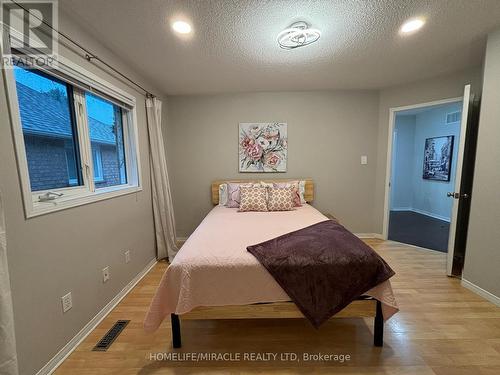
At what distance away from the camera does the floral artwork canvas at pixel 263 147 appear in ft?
10.9

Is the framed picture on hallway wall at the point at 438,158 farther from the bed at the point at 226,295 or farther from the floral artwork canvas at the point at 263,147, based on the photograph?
the bed at the point at 226,295

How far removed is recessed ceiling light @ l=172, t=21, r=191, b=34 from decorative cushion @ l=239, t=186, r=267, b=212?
183cm

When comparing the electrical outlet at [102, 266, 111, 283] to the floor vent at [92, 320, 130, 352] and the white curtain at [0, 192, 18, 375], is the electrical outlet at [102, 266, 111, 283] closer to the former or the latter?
the floor vent at [92, 320, 130, 352]

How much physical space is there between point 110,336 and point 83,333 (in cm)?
19

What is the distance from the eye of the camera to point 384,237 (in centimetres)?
342

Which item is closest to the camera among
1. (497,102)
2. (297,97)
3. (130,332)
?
(130,332)

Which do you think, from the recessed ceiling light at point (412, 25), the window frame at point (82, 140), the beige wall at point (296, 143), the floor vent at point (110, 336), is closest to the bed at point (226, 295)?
the floor vent at point (110, 336)

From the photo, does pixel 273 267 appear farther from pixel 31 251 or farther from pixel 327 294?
pixel 31 251

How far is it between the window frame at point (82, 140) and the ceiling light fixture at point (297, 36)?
160cm

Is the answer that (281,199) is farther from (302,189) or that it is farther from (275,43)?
(275,43)

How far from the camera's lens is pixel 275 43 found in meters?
1.93

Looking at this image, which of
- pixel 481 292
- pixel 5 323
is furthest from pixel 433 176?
pixel 5 323

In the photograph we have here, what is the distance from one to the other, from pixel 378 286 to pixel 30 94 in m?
2.60

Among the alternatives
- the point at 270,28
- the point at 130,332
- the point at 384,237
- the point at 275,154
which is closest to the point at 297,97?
the point at 275,154
